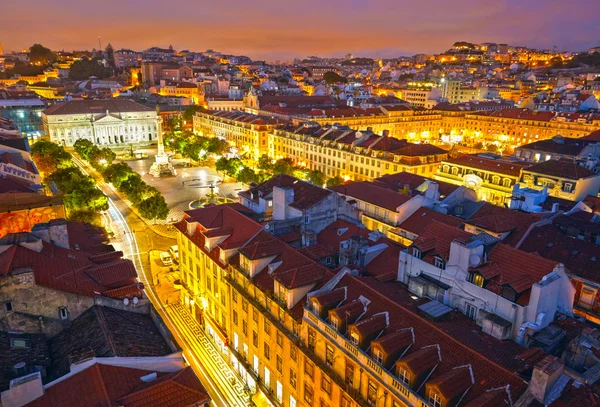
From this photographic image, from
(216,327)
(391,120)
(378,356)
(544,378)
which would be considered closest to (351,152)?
(391,120)

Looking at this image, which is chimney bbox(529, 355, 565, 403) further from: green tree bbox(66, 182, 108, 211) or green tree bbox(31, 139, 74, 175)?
green tree bbox(31, 139, 74, 175)

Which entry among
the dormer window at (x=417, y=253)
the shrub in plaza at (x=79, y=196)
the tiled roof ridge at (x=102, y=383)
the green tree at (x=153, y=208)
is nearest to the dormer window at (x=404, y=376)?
the dormer window at (x=417, y=253)

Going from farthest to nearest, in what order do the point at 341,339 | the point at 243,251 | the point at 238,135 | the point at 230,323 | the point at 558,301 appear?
the point at 238,135 → the point at 230,323 → the point at 243,251 → the point at 558,301 → the point at 341,339

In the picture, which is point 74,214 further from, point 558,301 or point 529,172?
point 529,172

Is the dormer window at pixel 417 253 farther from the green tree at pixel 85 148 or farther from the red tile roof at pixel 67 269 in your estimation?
the green tree at pixel 85 148

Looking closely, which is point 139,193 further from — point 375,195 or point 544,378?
point 544,378

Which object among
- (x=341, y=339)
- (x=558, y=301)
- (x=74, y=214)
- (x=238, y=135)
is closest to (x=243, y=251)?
(x=341, y=339)
